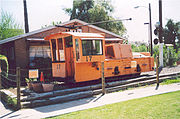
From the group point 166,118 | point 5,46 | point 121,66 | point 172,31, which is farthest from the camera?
point 172,31

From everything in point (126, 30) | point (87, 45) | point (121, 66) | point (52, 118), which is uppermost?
point (126, 30)

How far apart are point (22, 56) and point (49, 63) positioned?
2.04m

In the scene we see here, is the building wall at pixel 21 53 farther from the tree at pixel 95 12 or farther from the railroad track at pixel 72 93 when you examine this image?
the tree at pixel 95 12

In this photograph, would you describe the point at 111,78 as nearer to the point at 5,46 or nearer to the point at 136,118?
the point at 136,118

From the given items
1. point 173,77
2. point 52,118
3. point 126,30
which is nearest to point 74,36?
point 52,118

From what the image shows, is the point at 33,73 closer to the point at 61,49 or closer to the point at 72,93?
the point at 72,93

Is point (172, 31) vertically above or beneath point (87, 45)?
above

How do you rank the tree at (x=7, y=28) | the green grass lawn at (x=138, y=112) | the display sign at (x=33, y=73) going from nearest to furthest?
the green grass lawn at (x=138, y=112) → the display sign at (x=33, y=73) → the tree at (x=7, y=28)

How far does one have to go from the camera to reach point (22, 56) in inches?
571

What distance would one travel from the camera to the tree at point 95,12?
35188mm

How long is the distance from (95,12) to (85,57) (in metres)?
26.6

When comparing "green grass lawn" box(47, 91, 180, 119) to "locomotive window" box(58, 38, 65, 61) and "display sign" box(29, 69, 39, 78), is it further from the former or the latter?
"locomotive window" box(58, 38, 65, 61)

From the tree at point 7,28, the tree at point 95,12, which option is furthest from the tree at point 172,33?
the tree at point 7,28

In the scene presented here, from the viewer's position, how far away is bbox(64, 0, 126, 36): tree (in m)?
35.2
